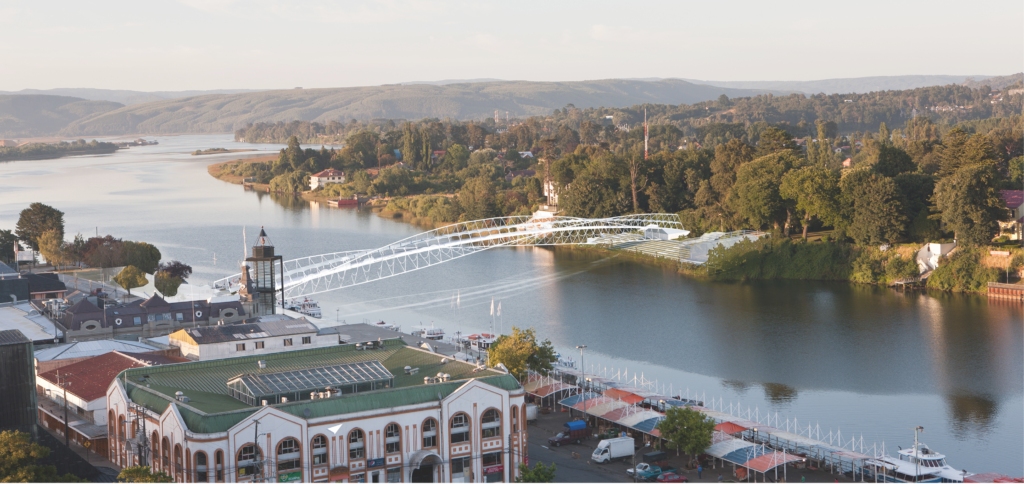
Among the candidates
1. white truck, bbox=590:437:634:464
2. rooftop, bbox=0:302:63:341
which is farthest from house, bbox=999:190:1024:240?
rooftop, bbox=0:302:63:341

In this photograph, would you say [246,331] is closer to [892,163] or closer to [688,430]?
[688,430]

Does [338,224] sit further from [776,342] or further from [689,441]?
[689,441]

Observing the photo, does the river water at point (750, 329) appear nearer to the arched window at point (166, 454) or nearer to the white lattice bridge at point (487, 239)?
the white lattice bridge at point (487, 239)

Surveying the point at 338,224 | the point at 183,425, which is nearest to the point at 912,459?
the point at 183,425

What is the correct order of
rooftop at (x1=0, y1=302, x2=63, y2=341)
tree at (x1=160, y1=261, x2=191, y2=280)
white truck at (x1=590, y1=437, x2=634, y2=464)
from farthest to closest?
tree at (x1=160, y1=261, x2=191, y2=280) → rooftop at (x1=0, y1=302, x2=63, y2=341) → white truck at (x1=590, y1=437, x2=634, y2=464)

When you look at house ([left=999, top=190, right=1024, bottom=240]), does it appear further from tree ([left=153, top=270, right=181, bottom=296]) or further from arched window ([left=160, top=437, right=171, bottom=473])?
arched window ([left=160, top=437, right=171, bottom=473])

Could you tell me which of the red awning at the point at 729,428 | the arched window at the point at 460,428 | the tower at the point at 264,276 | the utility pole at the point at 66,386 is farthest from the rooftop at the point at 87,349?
the red awning at the point at 729,428

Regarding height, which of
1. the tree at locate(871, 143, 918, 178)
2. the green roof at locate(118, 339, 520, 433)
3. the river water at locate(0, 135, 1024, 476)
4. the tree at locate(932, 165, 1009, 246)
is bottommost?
the river water at locate(0, 135, 1024, 476)
